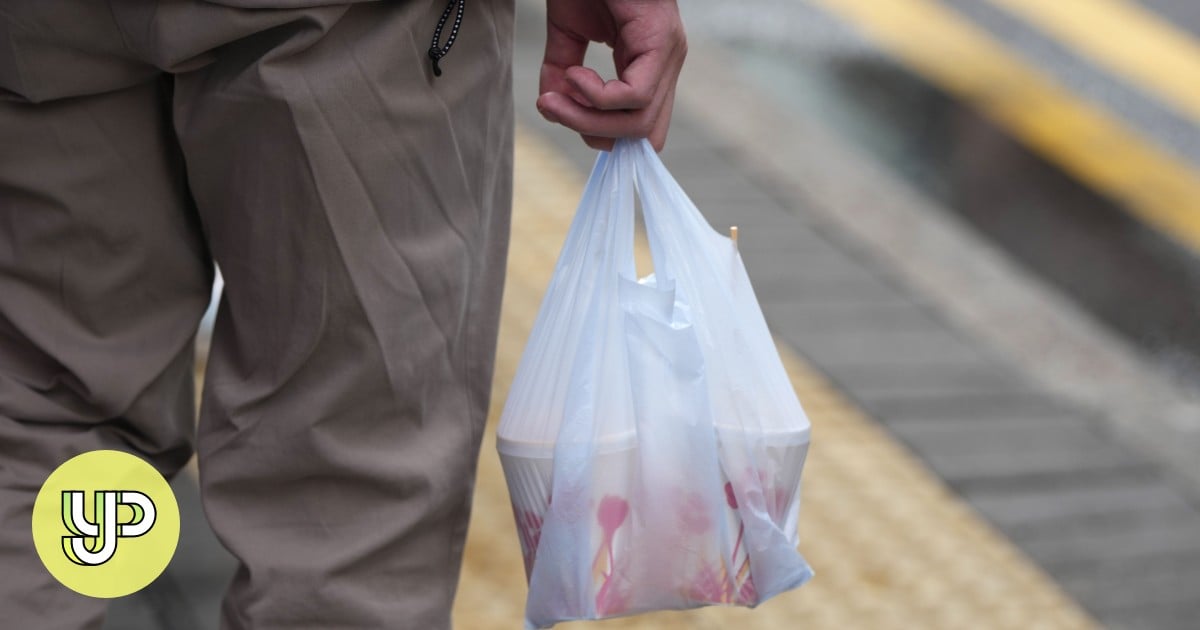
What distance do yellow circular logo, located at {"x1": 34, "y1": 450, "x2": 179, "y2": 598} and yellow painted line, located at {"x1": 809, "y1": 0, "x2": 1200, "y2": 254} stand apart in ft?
10.2

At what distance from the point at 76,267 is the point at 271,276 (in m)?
0.18

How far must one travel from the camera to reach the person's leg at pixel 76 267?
116cm

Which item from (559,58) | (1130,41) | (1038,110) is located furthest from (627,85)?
(1130,41)

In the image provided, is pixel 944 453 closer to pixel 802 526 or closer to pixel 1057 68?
pixel 802 526

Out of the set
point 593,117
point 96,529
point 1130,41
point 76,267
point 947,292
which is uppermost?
point 593,117

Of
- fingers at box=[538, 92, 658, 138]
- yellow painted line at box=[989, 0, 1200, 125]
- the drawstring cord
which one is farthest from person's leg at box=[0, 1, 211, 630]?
yellow painted line at box=[989, 0, 1200, 125]

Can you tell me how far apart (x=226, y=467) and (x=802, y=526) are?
1.25 m

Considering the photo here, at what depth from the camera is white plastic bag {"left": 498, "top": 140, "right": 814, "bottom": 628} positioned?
1.31m

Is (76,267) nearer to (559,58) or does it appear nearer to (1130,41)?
(559,58)

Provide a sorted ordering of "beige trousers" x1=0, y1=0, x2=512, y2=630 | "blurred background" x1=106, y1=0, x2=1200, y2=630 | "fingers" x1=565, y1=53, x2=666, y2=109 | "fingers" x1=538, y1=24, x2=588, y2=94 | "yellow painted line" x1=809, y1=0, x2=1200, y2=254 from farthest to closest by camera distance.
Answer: "yellow painted line" x1=809, y1=0, x2=1200, y2=254 → "blurred background" x1=106, y1=0, x2=1200, y2=630 → "fingers" x1=538, y1=24, x2=588, y2=94 → "fingers" x1=565, y1=53, x2=666, y2=109 → "beige trousers" x1=0, y1=0, x2=512, y2=630

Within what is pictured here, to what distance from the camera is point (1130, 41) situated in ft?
16.5

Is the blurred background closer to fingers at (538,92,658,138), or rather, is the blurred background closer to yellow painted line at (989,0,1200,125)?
yellow painted line at (989,0,1200,125)

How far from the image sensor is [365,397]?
3.95 feet

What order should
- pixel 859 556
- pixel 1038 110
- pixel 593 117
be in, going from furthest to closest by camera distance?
pixel 1038 110 < pixel 859 556 < pixel 593 117
